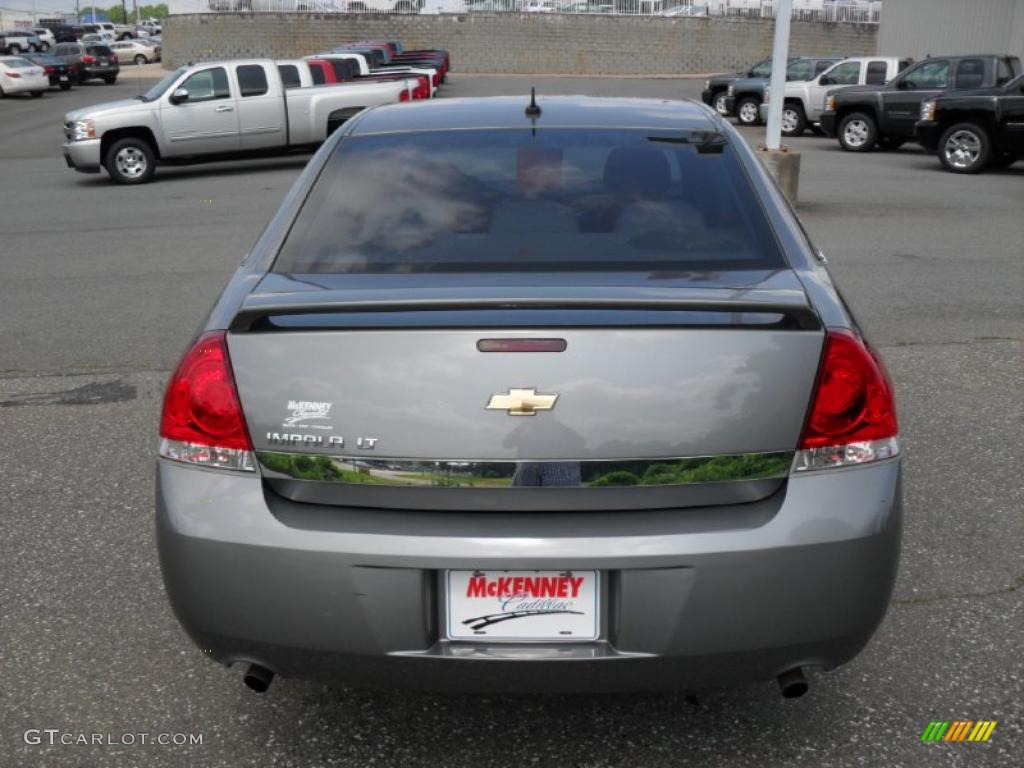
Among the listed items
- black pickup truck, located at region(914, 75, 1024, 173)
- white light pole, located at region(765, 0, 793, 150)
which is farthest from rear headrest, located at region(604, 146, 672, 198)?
black pickup truck, located at region(914, 75, 1024, 173)

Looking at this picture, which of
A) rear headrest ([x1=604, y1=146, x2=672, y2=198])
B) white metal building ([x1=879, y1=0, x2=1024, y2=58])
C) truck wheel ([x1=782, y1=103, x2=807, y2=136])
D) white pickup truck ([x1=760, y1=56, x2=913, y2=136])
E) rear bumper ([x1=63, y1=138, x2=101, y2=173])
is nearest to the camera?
rear headrest ([x1=604, y1=146, x2=672, y2=198])

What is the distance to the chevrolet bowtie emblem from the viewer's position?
2654mm

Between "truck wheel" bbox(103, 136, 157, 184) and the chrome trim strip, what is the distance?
16.5 metres

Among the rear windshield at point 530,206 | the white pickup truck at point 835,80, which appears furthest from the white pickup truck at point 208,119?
the rear windshield at point 530,206

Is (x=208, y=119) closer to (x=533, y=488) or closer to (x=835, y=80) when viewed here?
(x=835, y=80)

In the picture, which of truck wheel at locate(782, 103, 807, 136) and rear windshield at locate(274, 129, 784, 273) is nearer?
rear windshield at locate(274, 129, 784, 273)

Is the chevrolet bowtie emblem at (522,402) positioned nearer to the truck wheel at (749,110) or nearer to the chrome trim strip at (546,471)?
the chrome trim strip at (546,471)

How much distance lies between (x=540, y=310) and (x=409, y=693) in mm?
1339

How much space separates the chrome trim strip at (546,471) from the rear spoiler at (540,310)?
0.31 meters

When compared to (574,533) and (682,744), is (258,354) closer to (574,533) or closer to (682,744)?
(574,533)

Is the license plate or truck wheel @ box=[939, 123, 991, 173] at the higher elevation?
the license plate

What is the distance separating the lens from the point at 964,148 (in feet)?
60.0

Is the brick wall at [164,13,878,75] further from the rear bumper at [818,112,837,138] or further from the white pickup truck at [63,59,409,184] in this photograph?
the white pickup truck at [63,59,409,184]

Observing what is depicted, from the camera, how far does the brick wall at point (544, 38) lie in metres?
56.0
